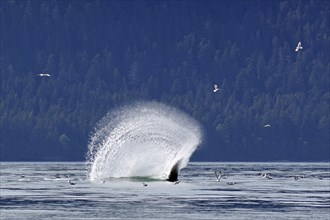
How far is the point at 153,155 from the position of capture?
410 ft

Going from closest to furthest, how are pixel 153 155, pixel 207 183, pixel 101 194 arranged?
pixel 101 194, pixel 207 183, pixel 153 155

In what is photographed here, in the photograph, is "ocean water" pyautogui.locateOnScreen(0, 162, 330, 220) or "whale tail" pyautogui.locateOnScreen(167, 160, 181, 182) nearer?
"ocean water" pyautogui.locateOnScreen(0, 162, 330, 220)

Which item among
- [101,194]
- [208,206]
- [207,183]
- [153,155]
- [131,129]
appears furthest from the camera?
[131,129]

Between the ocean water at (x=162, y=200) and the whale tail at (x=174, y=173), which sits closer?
the ocean water at (x=162, y=200)

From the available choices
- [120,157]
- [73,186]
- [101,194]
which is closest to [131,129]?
[120,157]

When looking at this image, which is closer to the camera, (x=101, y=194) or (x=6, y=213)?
(x=6, y=213)

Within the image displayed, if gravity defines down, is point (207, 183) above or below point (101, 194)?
above

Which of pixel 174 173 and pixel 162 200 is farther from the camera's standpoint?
pixel 174 173

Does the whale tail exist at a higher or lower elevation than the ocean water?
higher

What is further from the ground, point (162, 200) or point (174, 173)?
point (174, 173)

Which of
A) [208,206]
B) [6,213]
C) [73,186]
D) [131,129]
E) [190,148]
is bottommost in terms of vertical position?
[6,213]

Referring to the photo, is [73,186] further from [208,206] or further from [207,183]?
[208,206]

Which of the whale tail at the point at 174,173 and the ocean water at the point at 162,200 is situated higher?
the whale tail at the point at 174,173

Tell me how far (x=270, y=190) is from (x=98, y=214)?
98.7 ft
